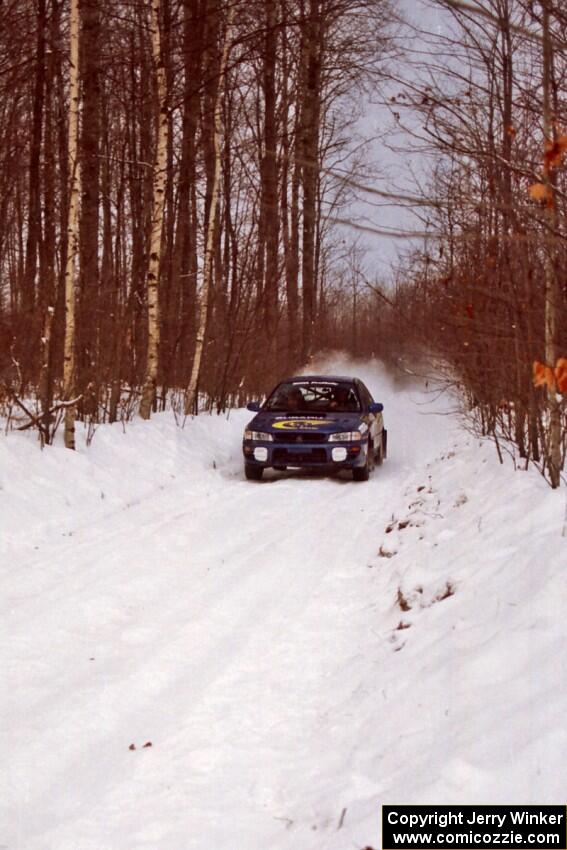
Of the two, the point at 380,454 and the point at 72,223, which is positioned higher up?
the point at 72,223

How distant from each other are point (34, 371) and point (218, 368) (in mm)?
5205

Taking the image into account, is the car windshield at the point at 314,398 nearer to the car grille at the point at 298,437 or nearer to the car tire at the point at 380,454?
the car grille at the point at 298,437

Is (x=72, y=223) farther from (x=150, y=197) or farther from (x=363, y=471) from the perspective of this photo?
(x=150, y=197)

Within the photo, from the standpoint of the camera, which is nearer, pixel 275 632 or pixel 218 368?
pixel 275 632

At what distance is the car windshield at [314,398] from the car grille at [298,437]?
30.0 inches

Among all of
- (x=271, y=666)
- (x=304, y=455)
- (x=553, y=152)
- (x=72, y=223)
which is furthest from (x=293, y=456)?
(x=553, y=152)

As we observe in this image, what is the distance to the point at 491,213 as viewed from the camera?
732cm

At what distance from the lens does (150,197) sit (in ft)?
55.4

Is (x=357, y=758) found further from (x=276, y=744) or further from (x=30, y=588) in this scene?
(x=30, y=588)

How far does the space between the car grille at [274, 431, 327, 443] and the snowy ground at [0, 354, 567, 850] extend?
8.78 feet

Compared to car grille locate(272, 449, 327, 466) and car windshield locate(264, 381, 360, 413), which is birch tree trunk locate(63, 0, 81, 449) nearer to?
car grille locate(272, 449, 327, 466)

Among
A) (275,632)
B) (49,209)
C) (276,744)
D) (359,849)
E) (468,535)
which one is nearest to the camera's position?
(359,849)

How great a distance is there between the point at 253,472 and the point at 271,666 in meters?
6.95

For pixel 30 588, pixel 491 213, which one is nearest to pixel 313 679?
pixel 30 588
